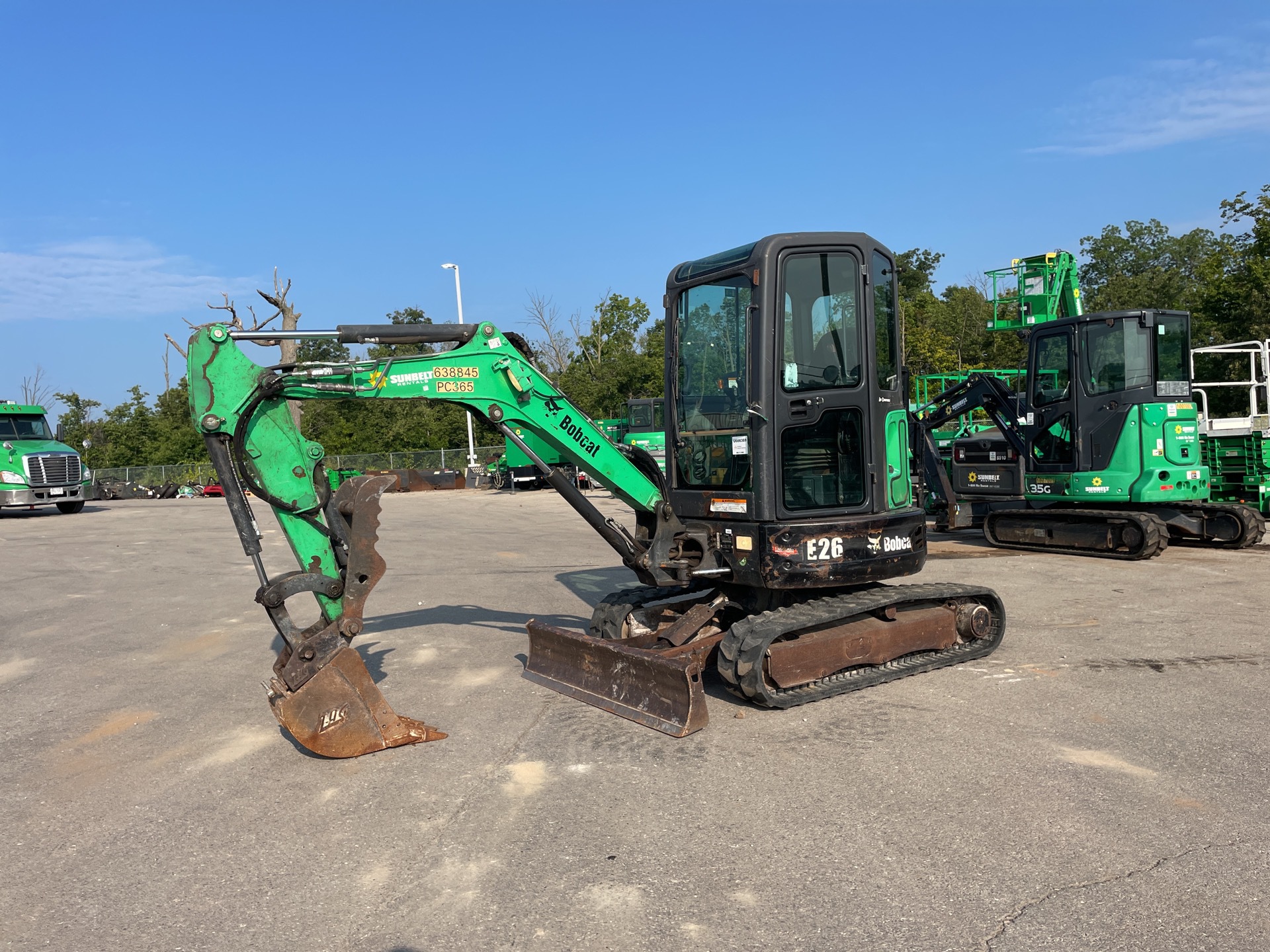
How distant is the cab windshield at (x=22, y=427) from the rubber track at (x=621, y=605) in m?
25.4

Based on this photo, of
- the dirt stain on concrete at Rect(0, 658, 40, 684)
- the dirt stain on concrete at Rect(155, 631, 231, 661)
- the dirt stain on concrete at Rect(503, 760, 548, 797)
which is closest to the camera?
the dirt stain on concrete at Rect(503, 760, 548, 797)

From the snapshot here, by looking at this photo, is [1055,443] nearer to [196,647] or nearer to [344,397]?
[344,397]

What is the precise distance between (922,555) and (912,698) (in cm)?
123

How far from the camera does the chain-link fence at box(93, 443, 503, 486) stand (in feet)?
147

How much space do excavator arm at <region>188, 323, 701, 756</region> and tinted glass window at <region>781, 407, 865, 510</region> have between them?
1293mm

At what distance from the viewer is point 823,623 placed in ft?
22.1

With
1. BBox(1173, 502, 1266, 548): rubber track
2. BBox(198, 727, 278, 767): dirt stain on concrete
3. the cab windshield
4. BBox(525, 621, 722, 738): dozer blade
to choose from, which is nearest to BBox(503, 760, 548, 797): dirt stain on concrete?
BBox(525, 621, 722, 738): dozer blade

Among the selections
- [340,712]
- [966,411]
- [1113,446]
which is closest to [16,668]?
[340,712]

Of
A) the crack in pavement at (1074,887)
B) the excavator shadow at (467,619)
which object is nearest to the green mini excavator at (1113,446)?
the excavator shadow at (467,619)

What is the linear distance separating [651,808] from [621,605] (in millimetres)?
2706

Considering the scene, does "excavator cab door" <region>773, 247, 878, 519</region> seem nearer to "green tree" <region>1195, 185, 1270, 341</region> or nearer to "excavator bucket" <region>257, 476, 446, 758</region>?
"excavator bucket" <region>257, 476, 446, 758</region>

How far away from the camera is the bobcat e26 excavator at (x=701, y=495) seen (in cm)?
570

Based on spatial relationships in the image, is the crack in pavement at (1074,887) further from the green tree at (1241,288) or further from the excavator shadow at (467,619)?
the green tree at (1241,288)

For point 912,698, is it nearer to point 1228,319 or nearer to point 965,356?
point 1228,319
